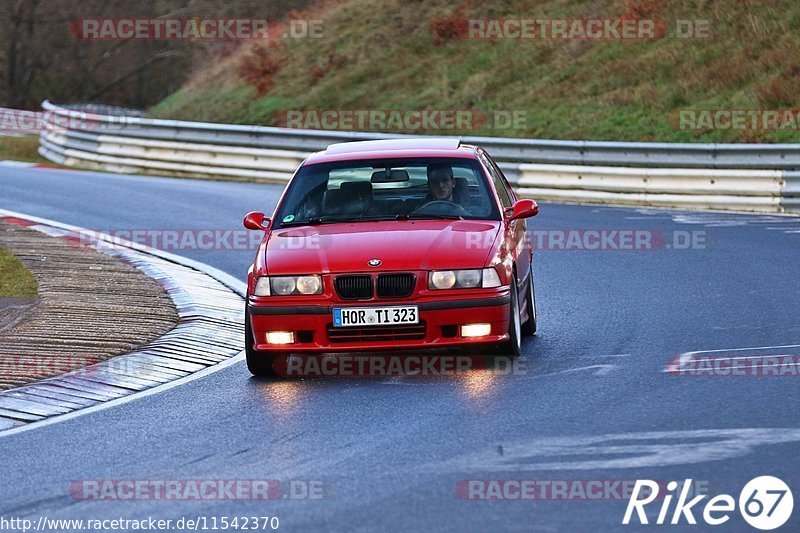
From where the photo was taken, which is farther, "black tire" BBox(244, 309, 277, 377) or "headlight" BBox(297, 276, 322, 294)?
"black tire" BBox(244, 309, 277, 377)

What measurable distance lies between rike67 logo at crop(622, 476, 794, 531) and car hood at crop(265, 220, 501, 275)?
3.40 m

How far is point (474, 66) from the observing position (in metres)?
33.5

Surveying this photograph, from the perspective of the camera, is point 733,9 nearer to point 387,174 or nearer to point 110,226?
point 110,226

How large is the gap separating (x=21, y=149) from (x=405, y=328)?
2767 centimetres

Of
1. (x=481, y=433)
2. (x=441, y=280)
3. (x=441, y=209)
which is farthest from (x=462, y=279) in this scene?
(x=481, y=433)

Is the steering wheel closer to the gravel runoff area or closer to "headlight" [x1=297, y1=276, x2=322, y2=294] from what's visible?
"headlight" [x1=297, y1=276, x2=322, y2=294]

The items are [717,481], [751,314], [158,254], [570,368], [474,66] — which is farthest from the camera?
[474,66]

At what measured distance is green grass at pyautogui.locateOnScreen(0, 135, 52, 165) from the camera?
33469mm

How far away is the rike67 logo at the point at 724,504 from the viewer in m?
5.90

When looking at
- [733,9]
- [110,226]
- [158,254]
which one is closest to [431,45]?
[733,9]

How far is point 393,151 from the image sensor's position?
435 inches

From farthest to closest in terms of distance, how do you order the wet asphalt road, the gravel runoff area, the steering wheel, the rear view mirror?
1. the rear view mirror
2. the steering wheel
3. the gravel runoff area
4. the wet asphalt road

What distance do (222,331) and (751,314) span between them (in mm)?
4222

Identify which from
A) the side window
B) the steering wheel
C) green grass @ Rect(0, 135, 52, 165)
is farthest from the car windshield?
green grass @ Rect(0, 135, 52, 165)
